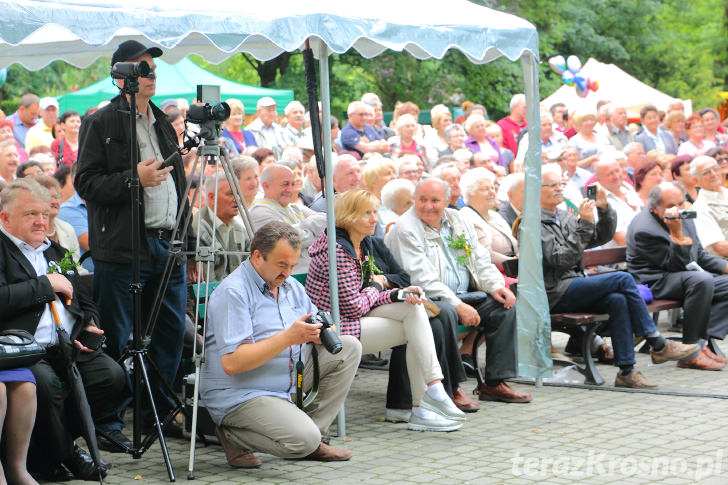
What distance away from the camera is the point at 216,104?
588 cm

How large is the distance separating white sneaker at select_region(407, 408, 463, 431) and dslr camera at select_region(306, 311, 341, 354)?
4.55 ft

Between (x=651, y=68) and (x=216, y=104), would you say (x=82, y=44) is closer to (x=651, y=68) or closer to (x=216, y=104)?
(x=216, y=104)

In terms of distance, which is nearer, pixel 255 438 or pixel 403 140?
pixel 255 438

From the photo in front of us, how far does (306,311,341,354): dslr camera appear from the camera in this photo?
5.41m

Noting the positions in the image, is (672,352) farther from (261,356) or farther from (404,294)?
(261,356)

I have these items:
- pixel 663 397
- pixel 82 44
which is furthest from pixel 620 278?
pixel 82 44

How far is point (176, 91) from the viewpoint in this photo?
56.8 ft

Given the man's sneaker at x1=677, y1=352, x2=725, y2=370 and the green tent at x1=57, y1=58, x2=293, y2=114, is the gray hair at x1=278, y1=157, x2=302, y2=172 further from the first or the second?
the green tent at x1=57, y1=58, x2=293, y2=114

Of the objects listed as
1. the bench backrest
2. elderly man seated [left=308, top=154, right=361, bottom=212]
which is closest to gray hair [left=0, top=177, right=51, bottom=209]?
elderly man seated [left=308, top=154, right=361, bottom=212]

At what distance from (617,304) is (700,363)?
1.17m

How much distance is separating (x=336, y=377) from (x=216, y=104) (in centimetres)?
165

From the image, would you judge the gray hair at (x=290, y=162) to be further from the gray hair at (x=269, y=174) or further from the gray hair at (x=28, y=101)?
the gray hair at (x=28, y=101)

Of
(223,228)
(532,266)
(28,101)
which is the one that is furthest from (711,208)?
(28,101)

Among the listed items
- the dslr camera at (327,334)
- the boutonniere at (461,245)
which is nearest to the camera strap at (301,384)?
the dslr camera at (327,334)
